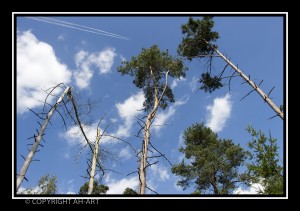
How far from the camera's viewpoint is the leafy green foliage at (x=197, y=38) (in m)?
12.8

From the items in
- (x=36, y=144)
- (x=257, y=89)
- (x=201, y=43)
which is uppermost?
(x=201, y=43)

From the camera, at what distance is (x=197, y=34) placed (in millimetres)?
13109

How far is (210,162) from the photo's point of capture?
16.1 metres

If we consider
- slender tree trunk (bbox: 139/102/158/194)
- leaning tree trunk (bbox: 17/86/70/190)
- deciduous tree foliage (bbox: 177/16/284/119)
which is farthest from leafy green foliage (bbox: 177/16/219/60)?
leaning tree trunk (bbox: 17/86/70/190)

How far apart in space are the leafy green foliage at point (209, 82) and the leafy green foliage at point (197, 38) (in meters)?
1.06

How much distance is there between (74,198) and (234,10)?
378 cm

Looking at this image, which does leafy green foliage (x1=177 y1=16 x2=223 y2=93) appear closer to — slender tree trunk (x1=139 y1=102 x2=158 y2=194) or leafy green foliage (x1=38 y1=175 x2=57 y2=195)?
slender tree trunk (x1=139 y1=102 x2=158 y2=194)

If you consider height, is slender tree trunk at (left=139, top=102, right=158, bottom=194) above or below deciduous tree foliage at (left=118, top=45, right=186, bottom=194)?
below

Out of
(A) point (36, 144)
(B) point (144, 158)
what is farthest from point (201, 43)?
(A) point (36, 144)

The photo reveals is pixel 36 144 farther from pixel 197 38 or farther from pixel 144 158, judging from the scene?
pixel 197 38

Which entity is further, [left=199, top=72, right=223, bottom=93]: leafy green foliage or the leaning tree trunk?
[left=199, top=72, right=223, bottom=93]: leafy green foliage

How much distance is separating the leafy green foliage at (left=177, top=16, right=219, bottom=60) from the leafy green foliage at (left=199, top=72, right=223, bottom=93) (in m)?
1.06

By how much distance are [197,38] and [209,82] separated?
6.94 feet

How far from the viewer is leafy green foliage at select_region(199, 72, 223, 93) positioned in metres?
13.3
